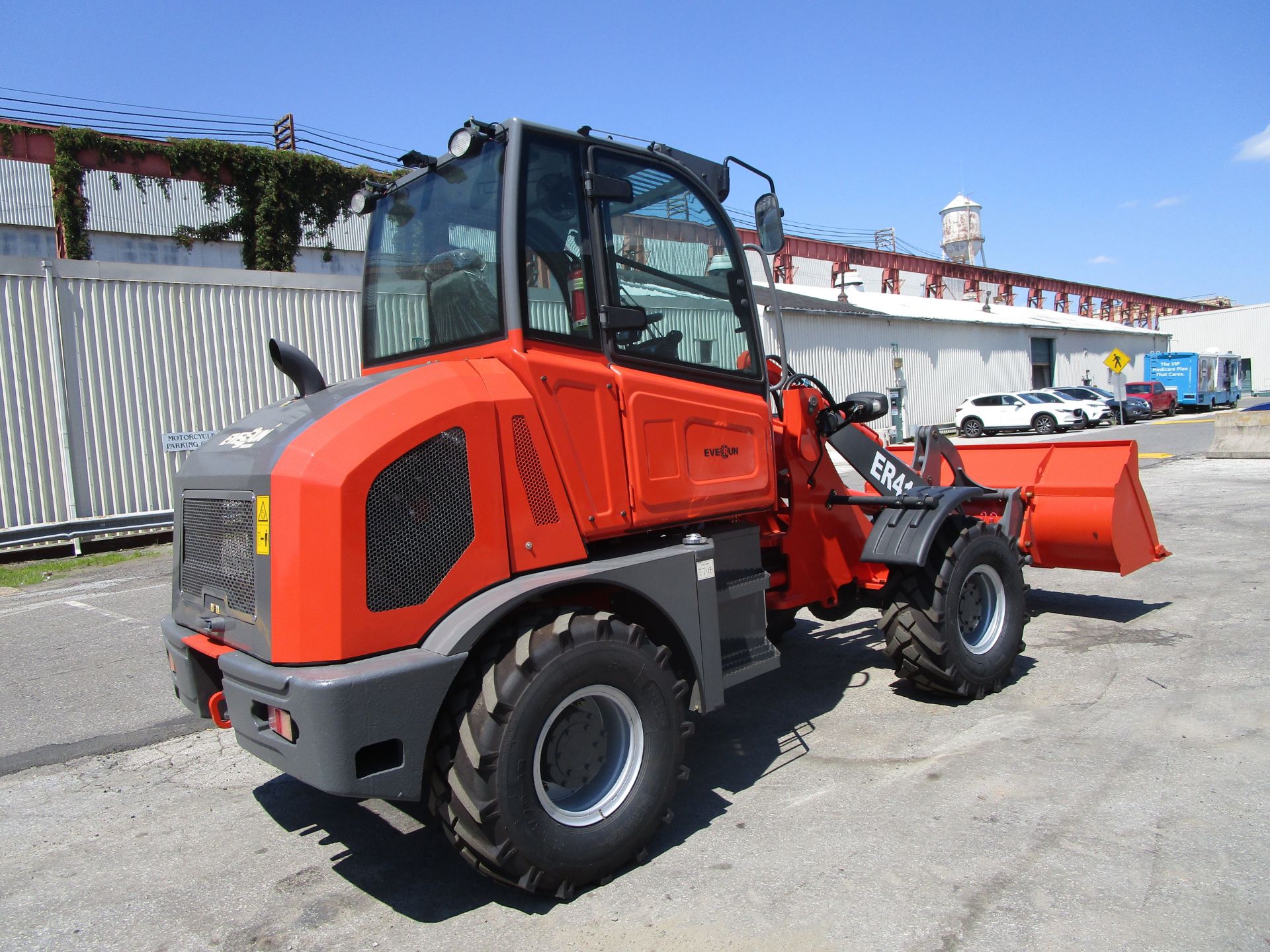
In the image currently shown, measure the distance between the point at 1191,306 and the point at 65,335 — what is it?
84.2 m

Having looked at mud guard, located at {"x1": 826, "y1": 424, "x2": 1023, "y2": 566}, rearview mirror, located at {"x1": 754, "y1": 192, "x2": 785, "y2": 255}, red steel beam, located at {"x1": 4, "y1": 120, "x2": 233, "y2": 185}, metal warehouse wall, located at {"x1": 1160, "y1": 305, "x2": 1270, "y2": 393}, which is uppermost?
red steel beam, located at {"x1": 4, "y1": 120, "x2": 233, "y2": 185}

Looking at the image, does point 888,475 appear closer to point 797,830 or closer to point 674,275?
point 674,275

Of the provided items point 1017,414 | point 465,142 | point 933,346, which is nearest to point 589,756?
point 465,142

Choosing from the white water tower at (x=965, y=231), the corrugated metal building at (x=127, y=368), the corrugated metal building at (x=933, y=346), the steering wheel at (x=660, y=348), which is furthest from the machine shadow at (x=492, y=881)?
the white water tower at (x=965, y=231)

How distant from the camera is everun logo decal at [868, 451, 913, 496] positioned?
5.63 meters

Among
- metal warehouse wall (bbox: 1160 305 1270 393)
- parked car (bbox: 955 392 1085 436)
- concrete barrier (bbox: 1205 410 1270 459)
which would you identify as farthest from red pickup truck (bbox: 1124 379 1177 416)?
metal warehouse wall (bbox: 1160 305 1270 393)

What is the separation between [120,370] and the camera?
12.8 metres

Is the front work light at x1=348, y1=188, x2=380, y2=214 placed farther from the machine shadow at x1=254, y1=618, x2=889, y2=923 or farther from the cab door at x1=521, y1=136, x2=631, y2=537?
the machine shadow at x1=254, y1=618, x2=889, y2=923

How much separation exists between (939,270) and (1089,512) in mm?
45825

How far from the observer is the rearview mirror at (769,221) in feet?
15.0

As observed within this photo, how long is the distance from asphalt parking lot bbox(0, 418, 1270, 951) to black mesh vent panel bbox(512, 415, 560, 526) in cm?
142

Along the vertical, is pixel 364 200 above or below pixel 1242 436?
above

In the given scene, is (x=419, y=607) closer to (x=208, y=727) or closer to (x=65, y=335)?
(x=208, y=727)

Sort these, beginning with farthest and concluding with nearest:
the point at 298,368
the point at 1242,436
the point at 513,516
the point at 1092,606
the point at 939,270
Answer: the point at 939,270
the point at 1242,436
the point at 1092,606
the point at 298,368
the point at 513,516
